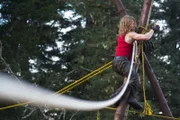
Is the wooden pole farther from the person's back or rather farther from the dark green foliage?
the dark green foliage

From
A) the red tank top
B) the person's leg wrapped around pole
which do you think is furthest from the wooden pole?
the red tank top

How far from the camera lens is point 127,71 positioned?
4.19m

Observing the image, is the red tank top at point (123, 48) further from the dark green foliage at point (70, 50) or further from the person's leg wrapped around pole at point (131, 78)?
the dark green foliage at point (70, 50)

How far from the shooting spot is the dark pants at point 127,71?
13.6 ft

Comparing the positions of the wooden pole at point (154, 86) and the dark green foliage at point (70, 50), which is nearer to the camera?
the wooden pole at point (154, 86)

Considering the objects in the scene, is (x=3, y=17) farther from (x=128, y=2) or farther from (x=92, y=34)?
(x=128, y=2)

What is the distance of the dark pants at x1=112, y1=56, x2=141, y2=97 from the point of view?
4152 millimetres

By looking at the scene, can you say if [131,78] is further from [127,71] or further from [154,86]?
[154,86]

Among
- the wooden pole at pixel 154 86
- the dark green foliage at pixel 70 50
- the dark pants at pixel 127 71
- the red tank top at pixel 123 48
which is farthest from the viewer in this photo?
the dark green foliage at pixel 70 50

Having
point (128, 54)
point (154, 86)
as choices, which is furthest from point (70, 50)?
point (128, 54)

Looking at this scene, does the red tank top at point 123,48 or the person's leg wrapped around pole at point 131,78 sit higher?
the red tank top at point 123,48

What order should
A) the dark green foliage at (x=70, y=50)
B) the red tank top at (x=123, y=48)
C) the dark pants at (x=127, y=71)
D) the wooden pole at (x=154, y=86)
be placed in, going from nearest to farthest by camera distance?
the wooden pole at (x=154, y=86) < the dark pants at (x=127, y=71) < the red tank top at (x=123, y=48) < the dark green foliage at (x=70, y=50)

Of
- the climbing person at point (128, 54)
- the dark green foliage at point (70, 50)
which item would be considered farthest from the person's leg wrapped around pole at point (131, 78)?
the dark green foliage at point (70, 50)

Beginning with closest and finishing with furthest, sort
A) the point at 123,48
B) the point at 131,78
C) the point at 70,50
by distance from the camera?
1. the point at 131,78
2. the point at 123,48
3. the point at 70,50
